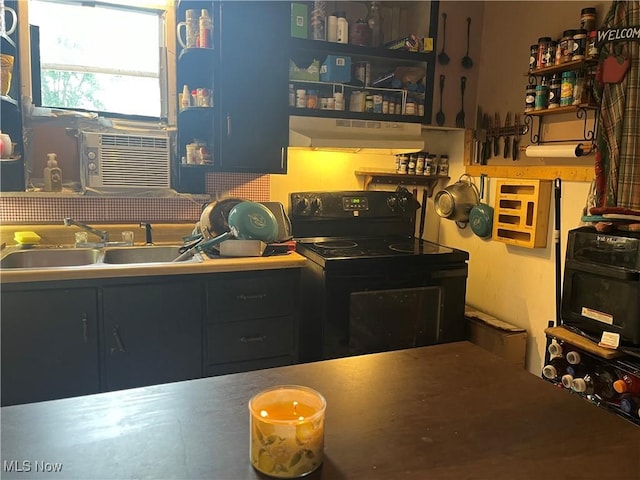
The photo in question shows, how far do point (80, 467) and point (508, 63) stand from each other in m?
2.95

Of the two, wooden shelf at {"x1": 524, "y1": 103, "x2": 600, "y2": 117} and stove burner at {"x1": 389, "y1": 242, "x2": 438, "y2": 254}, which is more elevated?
wooden shelf at {"x1": 524, "y1": 103, "x2": 600, "y2": 117}

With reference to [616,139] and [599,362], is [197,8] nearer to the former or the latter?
[616,139]

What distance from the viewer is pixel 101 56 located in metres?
2.53

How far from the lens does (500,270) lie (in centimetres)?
296

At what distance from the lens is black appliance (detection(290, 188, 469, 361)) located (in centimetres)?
232

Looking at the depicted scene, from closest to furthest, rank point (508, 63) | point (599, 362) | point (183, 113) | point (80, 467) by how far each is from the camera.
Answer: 1. point (80, 467)
2. point (599, 362)
3. point (183, 113)
4. point (508, 63)

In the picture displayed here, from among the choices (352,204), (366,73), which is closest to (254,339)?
(352,204)

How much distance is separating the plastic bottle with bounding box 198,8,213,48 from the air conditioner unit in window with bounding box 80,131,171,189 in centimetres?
56

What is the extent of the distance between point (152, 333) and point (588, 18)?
2491 millimetres

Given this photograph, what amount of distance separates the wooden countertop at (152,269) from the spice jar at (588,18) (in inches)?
69.4

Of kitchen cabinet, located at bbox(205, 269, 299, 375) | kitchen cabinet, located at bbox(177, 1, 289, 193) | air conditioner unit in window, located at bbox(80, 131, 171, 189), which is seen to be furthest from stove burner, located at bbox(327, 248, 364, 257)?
air conditioner unit in window, located at bbox(80, 131, 171, 189)

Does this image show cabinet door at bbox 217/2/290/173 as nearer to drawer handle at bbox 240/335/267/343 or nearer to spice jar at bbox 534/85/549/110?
drawer handle at bbox 240/335/267/343

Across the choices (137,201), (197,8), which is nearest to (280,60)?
(197,8)

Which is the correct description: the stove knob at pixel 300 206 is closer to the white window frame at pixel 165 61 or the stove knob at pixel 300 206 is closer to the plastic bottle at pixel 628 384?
the white window frame at pixel 165 61
